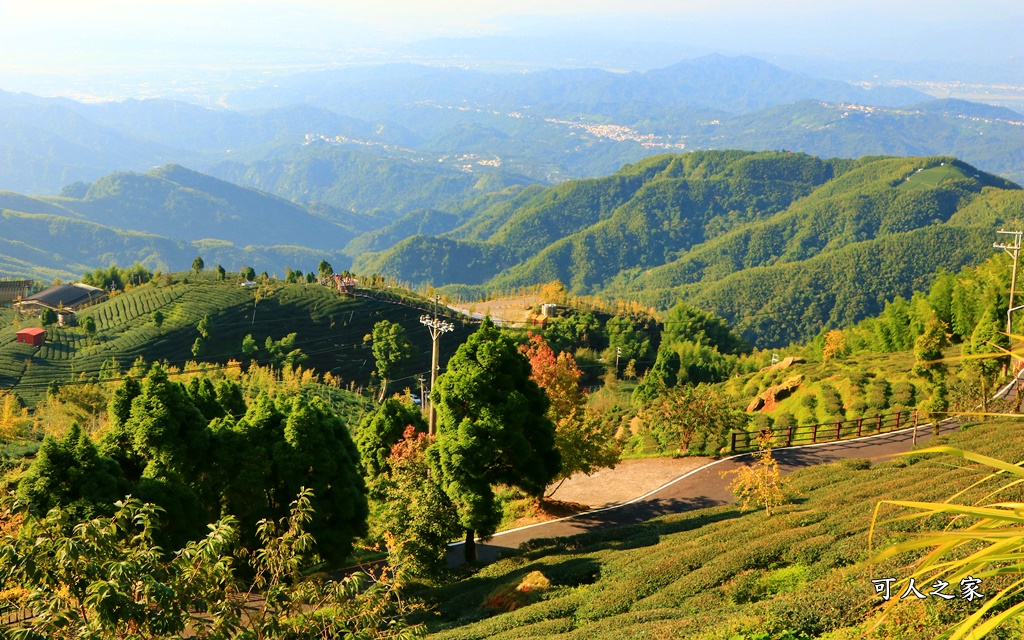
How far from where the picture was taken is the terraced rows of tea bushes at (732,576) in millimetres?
12023

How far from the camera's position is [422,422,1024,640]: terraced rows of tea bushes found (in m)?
12.0

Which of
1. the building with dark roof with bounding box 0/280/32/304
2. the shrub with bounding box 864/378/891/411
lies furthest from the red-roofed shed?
the shrub with bounding box 864/378/891/411

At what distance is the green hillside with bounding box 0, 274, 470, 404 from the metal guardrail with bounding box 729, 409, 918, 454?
56.5 m

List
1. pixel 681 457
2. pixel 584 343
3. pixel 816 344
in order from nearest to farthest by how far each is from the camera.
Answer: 1. pixel 681 457
2. pixel 816 344
3. pixel 584 343

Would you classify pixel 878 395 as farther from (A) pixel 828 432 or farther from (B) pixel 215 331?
(B) pixel 215 331

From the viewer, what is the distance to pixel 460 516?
22484 millimetres

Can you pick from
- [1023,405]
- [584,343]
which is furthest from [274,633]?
[584,343]

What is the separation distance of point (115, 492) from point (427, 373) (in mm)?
68477

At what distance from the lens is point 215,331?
288 ft

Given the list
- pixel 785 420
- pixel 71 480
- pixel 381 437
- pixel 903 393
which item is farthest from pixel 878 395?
pixel 71 480

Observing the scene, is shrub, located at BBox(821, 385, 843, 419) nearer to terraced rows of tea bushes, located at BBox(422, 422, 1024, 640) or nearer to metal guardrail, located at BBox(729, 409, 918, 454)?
metal guardrail, located at BBox(729, 409, 918, 454)

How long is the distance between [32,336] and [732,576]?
269 ft

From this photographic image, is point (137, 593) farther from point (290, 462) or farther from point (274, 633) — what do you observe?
point (290, 462)

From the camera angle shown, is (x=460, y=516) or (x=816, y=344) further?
(x=816, y=344)
